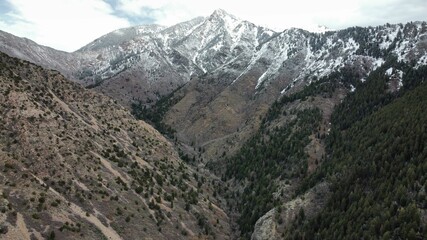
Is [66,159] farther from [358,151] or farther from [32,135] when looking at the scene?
[358,151]

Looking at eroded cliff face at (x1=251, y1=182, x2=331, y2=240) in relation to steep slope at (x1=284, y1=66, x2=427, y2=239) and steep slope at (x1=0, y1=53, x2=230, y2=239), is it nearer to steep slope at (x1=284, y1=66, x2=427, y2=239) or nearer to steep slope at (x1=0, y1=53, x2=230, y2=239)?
steep slope at (x1=284, y1=66, x2=427, y2=239)

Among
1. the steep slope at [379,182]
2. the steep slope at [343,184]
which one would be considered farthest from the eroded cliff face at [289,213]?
the steep slope at [379,182]

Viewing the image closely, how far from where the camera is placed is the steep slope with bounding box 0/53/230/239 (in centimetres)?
8969

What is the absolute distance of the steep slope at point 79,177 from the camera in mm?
89688

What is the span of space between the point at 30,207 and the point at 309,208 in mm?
87237

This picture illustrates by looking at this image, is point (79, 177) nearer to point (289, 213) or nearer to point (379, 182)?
point (289, 213)

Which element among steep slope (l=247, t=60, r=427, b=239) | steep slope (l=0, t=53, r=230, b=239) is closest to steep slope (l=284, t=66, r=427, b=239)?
steep slope (l=247, t=60, r=427, b=239)

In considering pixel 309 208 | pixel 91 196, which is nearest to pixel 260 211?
pixel 309 208

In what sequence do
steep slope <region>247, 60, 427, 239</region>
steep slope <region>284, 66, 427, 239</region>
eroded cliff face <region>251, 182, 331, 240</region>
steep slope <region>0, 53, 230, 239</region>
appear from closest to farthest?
steep slope <region>0, 53, 230, 239</region> → steep slope <region>284, 66, 427, 239</region> → steep slope <region>247, 60, 427, 239</region> → eroded cliff face <region>251, 182, 331, 240</region>

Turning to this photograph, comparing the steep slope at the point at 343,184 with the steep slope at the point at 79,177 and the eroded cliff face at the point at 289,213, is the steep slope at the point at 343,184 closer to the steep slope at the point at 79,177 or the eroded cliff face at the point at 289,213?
the eroded cliff face at the point at 289,213

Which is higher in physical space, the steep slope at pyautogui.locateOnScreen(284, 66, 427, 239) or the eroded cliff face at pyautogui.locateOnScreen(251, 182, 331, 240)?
the steep slope at pyautogui.locateOnScreen(284, 66, 427, 239)

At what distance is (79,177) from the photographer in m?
110

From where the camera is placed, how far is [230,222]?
14850 cm

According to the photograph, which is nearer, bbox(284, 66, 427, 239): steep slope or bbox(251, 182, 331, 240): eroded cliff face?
bbox(284, 66, 427, 239): steep slope
